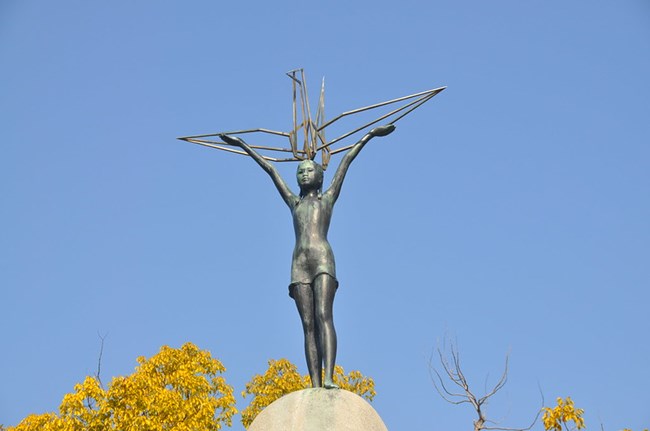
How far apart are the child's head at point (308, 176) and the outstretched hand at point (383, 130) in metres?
0.80

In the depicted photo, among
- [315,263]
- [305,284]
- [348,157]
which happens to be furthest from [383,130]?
[305,284]

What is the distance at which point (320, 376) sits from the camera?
989 cm

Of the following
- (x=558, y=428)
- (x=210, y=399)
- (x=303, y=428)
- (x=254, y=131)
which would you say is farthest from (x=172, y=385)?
(x=303, y=428)

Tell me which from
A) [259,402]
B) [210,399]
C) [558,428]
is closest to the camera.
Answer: [558,428]

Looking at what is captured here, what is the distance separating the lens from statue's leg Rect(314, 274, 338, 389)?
9719 mm

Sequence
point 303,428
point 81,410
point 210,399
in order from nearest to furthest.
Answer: point 303,428, point 81,410, point 210,399

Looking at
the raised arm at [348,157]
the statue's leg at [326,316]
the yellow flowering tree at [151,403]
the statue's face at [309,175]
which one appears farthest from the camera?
the yellow flowering tree at [151,403]

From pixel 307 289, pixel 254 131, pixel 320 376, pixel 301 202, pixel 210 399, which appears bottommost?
pixel 320 376

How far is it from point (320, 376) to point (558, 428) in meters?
5.28

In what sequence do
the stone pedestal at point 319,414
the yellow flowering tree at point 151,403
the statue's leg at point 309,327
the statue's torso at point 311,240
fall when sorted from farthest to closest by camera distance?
the yellow flowering tree at point 151,403
the statue's torso at point 311,240
the statue's leg at point 309,327
the stone pedestal at point 319,414

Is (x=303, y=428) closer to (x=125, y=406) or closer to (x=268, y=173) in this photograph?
(x=268, y=173)

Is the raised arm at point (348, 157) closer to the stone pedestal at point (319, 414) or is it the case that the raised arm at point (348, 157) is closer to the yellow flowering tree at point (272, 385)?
the stone pedestal at point (319, 414)

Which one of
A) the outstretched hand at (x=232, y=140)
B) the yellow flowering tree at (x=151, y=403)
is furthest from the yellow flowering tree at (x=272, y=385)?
the outstretched hand at (x=232, y=140)

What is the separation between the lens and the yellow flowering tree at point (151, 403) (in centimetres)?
2005
